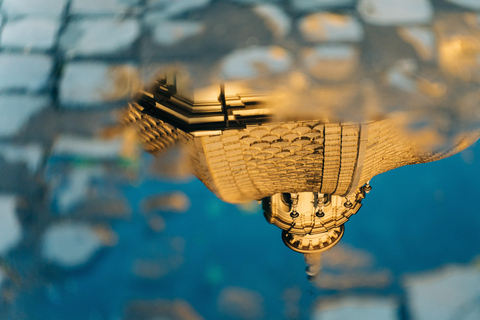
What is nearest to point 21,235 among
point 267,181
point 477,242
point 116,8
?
point 267,181

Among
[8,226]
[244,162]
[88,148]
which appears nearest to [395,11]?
[244,162]

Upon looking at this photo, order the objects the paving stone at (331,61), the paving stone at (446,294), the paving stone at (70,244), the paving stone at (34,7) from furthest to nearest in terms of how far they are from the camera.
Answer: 1. the paving stone at (34,7)
2. the paving stone at (331,61)
3. the paving stone at (70,244)
4. the paving stone at (446,294)

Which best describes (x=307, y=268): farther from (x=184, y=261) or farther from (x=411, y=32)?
(x=411, y=32)

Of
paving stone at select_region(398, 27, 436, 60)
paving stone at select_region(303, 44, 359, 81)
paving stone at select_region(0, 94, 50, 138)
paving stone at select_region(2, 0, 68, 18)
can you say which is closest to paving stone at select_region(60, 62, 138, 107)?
paving stone at select_region(0, 94, 50, 138)

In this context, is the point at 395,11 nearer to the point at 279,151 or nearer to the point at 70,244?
the point at 279,151

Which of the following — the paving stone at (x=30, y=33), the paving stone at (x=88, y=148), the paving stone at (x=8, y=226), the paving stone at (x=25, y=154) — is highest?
the paving stone at (x=30, y=33)

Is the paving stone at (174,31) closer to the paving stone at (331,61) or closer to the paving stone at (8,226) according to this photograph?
the paving stone at (331,61)

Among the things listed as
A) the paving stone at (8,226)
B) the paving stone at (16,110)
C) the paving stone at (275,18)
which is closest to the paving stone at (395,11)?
the paving stone at (275,18)
